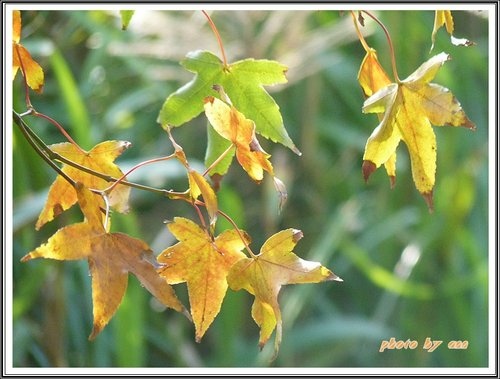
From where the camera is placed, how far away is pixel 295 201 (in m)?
1.63

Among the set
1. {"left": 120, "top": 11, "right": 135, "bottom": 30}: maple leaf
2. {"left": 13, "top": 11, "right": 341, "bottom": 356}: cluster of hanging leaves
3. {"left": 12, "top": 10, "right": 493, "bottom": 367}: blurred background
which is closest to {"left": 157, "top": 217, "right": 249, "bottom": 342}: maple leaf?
{"left": 13, "top": 11, "right": 341, "bottom": 356}: cluster of hanging leaves

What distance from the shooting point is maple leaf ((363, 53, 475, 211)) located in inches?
16.8

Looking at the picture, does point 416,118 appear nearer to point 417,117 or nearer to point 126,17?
point 417,117

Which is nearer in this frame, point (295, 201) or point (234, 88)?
point (234, 88)

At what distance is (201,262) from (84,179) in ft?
0.34

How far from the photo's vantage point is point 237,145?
0.43 meters

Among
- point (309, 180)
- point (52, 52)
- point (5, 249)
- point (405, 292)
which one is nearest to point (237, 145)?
point (5, 249)

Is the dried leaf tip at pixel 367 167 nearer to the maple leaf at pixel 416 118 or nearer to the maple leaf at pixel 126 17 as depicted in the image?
the maple leaf at pixel 416 118

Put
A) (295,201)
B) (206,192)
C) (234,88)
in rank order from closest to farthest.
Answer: (206,192)
(234,88)
(295,201)

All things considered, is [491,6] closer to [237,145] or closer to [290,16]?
[237,145]

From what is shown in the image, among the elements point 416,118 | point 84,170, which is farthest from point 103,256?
point 416,118

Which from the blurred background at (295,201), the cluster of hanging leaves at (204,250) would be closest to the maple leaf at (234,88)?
the cluster of hanging leaves at (204,250)

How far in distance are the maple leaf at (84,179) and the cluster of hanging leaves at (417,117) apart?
137 mm

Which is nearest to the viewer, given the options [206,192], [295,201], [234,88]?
[206,192]
